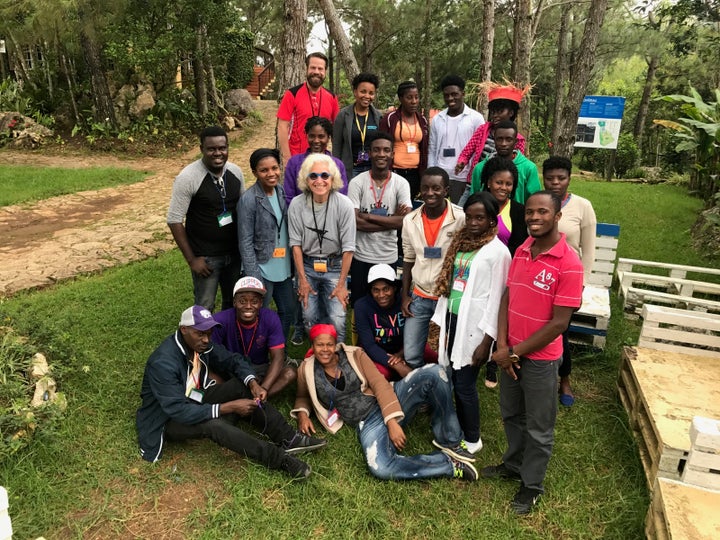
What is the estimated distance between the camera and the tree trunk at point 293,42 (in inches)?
259

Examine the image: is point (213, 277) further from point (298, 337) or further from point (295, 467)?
point (295, 467)

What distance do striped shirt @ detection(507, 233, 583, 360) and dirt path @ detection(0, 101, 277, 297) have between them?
6018 mm

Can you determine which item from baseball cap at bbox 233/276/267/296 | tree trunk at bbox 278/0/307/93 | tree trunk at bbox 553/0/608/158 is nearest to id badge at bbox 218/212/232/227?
baseball cap at bbox 233/276/267/296

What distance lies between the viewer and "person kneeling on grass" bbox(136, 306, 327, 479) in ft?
10.8

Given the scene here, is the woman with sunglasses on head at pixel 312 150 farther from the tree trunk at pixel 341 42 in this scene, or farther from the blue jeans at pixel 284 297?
the tree trunk at pixel 341 42

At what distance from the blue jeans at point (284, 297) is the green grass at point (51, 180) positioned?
7.70 m

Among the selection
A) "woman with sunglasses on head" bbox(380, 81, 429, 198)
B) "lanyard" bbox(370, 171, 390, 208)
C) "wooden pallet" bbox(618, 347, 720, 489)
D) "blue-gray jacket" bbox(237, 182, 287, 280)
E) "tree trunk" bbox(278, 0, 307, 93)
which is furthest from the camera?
"tree trunk" bbox(278, 0, 307, 93)

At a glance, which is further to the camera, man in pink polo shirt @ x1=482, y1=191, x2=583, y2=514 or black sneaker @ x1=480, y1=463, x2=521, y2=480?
black sneaker @ x1=480, y1=463, x2=521, y2=480

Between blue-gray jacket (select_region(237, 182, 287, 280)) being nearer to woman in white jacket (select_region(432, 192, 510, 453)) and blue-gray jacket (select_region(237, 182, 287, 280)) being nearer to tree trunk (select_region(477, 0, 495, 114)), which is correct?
woman in white jacket (select_region(432, 192, 510, 453))

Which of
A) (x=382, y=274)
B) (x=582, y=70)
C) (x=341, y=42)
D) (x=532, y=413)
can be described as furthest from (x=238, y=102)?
(x=532, y=413)

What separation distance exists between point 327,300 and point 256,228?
82cm

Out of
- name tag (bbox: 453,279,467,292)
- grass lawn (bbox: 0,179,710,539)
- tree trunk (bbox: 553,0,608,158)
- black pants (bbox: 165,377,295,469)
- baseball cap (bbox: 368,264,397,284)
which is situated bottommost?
grass lawn (bbox: 0,179,710,539)

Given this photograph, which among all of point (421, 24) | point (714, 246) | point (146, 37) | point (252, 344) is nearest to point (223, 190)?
point (252, 344)

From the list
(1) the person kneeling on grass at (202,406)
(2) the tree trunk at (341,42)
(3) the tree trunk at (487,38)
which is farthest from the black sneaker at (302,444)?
(3) the tree trunk at (487,38)
